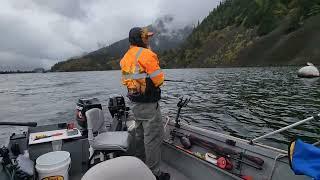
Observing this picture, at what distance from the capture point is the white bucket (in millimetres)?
4488

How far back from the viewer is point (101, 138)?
5680 millimetres

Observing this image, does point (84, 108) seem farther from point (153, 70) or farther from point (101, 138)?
point (153, 70)

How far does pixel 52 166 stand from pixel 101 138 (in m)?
1.28

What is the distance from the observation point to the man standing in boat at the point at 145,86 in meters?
4.74

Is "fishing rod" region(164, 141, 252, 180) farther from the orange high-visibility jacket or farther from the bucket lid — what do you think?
the bucket lid

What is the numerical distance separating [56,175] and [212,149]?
266 centimetres

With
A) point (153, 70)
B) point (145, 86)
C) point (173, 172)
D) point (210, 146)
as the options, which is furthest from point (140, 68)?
point (173, 172)

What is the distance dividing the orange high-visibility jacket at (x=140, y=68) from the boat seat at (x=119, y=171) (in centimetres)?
217

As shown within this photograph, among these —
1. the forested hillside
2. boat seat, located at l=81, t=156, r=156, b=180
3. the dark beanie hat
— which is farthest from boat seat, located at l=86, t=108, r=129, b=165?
the forested hillside

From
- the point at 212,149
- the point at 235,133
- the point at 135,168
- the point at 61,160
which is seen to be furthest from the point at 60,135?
the point at 235,133

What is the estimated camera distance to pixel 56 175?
4.56 m

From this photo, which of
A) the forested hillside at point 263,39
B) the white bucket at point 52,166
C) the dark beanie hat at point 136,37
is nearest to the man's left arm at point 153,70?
the dark beanie hat at point 136,37

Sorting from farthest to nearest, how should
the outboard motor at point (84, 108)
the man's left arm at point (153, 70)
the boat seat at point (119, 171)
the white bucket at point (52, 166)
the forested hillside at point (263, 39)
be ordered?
the forested hillside at point (263, 39) → the outboard motor at point (84, 108) → the man's left arm at point (153, 70) → the white bucket at point (52, 166) → the boat seat at point (119, 171)

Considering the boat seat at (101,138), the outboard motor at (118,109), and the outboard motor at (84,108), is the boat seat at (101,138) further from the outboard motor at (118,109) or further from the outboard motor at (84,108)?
the outboard motor at (118,109)
